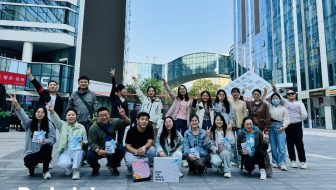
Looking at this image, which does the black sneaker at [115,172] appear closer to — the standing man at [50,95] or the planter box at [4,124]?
the standing man at [50,95]

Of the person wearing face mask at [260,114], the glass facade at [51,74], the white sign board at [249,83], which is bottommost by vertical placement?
the person wearing face mask at [260,114]

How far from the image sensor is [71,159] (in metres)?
4.77

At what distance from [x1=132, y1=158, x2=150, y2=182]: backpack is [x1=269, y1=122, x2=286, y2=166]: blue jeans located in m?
3.05

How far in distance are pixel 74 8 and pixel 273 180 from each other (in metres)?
29.3

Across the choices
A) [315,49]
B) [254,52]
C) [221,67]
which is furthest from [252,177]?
[221,67]

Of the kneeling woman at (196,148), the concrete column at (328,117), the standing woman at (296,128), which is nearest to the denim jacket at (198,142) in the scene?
the kneeling woman at (196,148)

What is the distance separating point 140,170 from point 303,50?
99.8 ft

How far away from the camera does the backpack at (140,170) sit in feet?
15.0

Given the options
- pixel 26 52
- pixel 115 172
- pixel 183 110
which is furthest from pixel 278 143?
pixel 26 52

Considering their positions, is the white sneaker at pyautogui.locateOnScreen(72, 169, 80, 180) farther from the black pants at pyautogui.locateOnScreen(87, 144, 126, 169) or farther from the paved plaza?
the black pants at pyautogui.locateOnScreen(87, 144, 126, 169)

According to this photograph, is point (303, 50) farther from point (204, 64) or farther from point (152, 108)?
point (204, 64)

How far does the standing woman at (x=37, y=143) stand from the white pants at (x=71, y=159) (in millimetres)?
278

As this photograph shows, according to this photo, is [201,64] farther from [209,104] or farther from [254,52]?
[209,104]

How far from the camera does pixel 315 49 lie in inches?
1095
